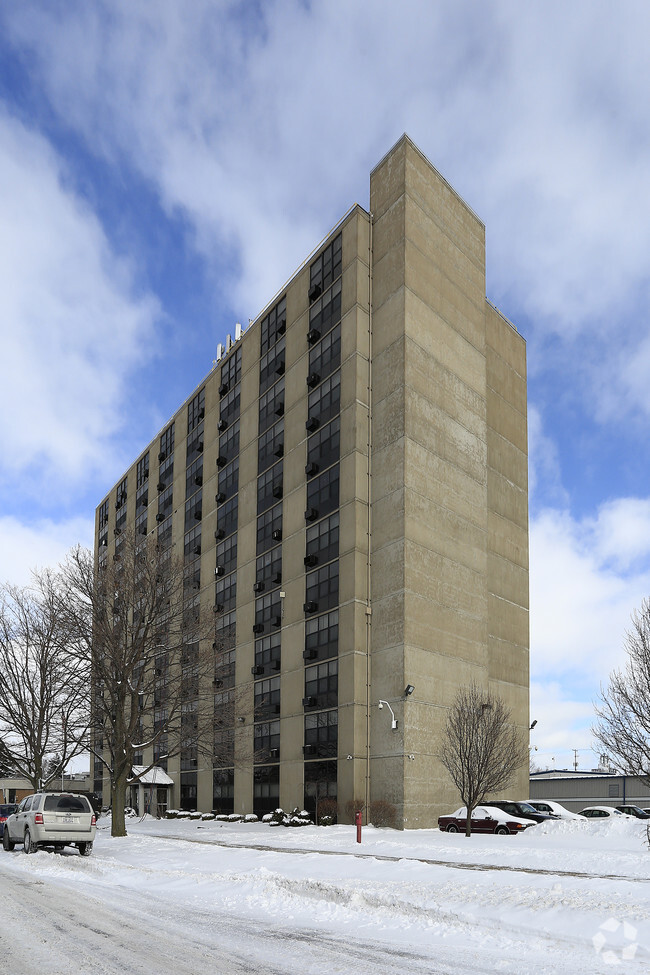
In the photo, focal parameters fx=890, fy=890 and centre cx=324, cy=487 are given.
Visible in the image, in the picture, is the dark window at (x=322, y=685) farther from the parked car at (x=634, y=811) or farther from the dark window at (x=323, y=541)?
the parked car at (x=634, y=811)

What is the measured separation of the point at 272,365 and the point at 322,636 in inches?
753

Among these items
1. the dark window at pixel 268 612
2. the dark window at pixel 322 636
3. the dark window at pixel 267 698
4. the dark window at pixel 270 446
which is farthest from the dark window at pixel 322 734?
the dark window at pixel 270 446

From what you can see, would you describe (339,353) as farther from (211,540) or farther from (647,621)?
(647,621)

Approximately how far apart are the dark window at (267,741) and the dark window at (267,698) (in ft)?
1.84

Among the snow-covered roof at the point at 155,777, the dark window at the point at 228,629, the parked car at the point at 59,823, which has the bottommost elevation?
the snow-covered roof at the point at 155,777

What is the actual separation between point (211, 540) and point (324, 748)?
21842 millimetres

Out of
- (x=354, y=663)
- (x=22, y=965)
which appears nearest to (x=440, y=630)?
(x=354, y=663)

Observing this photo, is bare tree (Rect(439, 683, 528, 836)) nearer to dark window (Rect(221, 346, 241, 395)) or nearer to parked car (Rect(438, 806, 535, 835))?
parked car (Rect(438, 806, 535, 835))

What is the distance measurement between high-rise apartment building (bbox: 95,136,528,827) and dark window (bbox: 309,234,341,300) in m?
0.14

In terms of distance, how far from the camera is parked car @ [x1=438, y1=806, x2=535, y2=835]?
114ft

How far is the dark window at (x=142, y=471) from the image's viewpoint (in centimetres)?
7981

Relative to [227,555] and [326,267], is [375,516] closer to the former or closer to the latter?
[326,267]

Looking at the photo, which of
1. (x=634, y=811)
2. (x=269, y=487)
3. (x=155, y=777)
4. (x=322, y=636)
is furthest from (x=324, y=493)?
(x=155, y=777)

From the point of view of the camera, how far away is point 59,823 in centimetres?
2391
